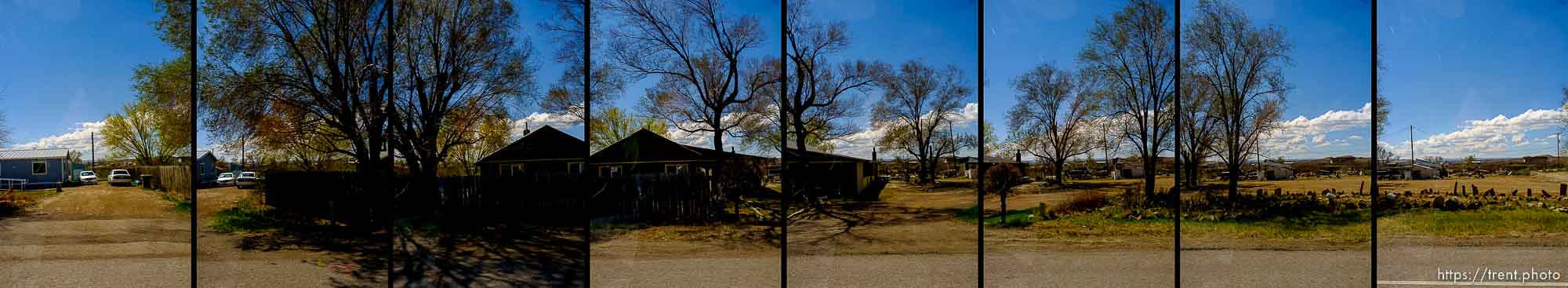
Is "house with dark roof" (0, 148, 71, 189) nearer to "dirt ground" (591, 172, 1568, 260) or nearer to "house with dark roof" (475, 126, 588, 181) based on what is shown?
"house with dark roof" (475, 126, 588, 181)

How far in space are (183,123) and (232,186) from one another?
0.40 metres

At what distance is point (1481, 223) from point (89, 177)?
7.98 m

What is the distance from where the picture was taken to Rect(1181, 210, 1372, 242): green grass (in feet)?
11.5

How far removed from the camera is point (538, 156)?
305cm

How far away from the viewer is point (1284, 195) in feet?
11.1

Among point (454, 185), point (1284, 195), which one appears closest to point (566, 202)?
point (454, 185)

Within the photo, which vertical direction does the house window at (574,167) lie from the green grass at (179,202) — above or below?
above

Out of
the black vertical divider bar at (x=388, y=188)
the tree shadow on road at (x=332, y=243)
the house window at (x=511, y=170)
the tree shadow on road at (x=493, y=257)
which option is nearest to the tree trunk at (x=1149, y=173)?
the tree shadow on road at (x=493, y=257)

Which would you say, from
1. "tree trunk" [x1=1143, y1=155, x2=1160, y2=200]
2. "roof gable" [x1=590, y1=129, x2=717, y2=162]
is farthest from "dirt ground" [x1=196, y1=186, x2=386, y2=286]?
"tree trunk" [x1=1143, y1=155, x2=1160, y2=200]

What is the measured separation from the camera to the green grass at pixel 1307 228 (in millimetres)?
3504

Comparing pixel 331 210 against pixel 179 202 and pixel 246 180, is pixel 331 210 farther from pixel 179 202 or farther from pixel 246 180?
pixel 179 202

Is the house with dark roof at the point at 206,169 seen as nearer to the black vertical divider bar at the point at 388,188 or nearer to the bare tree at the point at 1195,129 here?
the black vertical divider bar at the point at 388,188

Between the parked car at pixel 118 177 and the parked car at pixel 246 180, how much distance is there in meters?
0.57

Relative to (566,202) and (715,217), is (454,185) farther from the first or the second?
(715,217)
